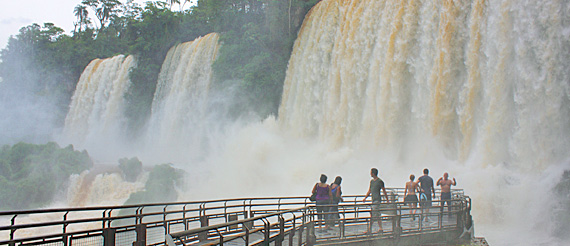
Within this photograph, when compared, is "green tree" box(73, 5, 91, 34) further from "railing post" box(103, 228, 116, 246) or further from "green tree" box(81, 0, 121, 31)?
"railing post" box(103, 228, 116, 246)

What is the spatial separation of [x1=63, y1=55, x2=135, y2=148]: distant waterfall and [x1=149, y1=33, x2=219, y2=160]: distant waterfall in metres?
7.24

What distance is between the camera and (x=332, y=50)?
25406mm

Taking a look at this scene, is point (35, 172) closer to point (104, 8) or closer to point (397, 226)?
point (397, 226)

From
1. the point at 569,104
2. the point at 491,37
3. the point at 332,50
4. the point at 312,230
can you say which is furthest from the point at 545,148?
the point at 332,50

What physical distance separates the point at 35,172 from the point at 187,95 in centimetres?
1188

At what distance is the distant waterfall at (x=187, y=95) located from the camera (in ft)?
117

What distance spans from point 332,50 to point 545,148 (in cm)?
1329

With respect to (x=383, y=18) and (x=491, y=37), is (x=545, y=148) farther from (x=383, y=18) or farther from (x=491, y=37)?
(x=383, y=18)

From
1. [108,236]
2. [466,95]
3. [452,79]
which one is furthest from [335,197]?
[452,79]

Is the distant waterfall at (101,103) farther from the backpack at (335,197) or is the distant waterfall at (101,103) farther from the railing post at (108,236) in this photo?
the railing post at (108,236)

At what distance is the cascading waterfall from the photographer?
1370cm

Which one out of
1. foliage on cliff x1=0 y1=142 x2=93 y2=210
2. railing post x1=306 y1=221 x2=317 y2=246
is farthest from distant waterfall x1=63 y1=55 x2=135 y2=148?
railing post x1=306 y1=221 x2=317 y2=246

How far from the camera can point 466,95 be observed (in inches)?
649

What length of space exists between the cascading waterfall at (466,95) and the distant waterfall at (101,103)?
25423mm
